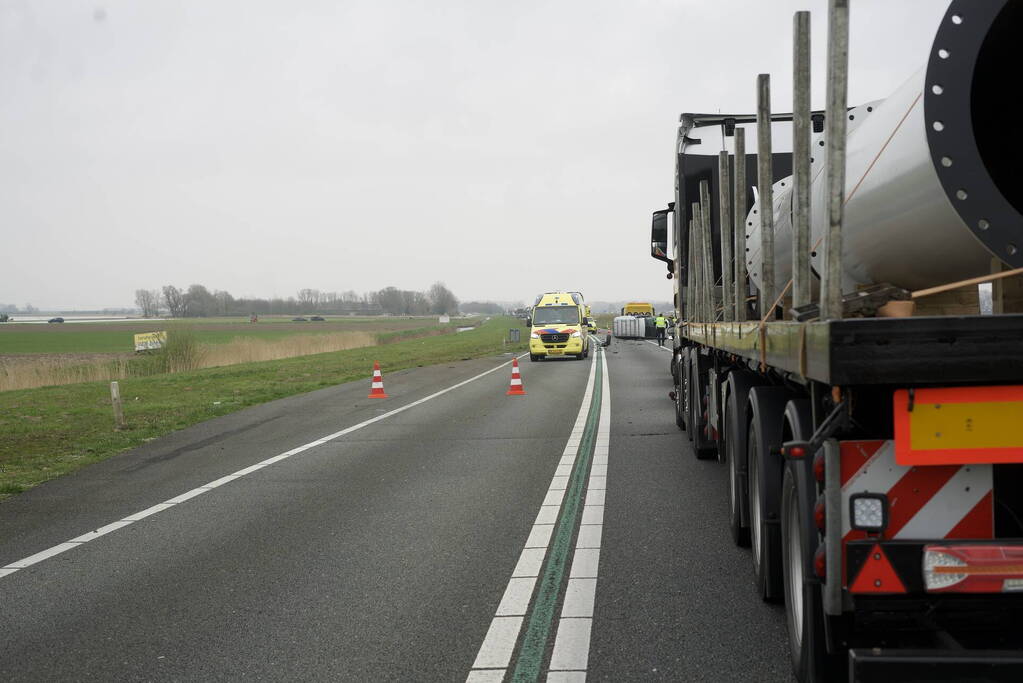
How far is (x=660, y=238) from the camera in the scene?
13352mm

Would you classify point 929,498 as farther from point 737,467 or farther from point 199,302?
point 199,302

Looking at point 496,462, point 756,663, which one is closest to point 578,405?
point 496,462

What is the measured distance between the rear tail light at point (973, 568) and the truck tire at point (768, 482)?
1.39m

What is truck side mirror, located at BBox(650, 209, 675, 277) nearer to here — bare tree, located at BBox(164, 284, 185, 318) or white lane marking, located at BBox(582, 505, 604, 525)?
white lane marking, located at BBox(582, 505, 604, 525)

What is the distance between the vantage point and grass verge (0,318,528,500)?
1181 cm

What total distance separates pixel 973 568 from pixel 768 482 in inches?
62.4

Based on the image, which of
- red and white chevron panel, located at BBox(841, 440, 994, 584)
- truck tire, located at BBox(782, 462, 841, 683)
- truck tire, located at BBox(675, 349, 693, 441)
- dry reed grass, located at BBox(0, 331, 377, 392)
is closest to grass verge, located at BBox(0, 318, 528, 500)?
dry reed grass, located at BBox(0, 331, 377, 392)

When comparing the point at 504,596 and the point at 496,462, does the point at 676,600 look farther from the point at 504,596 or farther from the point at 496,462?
the point at 496,462

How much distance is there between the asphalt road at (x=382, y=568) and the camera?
4238mm

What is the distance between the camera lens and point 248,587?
215 inches

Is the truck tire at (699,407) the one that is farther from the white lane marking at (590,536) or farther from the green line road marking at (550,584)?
the white lane marking at (590,536)

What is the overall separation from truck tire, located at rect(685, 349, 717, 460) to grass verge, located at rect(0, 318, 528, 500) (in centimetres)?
704

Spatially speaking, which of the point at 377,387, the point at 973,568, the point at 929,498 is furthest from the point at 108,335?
the point at 973,568

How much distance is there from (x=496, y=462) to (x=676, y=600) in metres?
5.26
